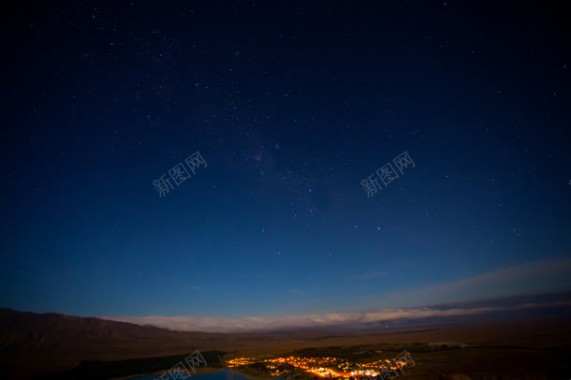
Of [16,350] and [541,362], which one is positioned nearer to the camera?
[541,362]

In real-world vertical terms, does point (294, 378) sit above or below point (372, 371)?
above

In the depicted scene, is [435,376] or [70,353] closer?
[435,376]

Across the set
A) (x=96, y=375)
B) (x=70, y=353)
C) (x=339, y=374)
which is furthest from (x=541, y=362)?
(x=70, y=353)

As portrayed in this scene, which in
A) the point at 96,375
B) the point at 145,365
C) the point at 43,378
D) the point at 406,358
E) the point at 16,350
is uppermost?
the point at 16,350

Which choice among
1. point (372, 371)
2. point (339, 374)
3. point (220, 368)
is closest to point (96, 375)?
point (220, 368)

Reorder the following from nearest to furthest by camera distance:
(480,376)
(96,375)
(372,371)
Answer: (480,376) → (372,371) → (96,375)

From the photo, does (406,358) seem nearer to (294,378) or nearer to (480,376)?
(294,378)

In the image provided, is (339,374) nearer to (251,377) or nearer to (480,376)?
(251,377)

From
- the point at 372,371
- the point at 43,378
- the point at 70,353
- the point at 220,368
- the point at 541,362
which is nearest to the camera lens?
the point at 541,362

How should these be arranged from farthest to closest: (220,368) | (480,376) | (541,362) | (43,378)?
(220,368), (43,378), (541,362), (480,376)
